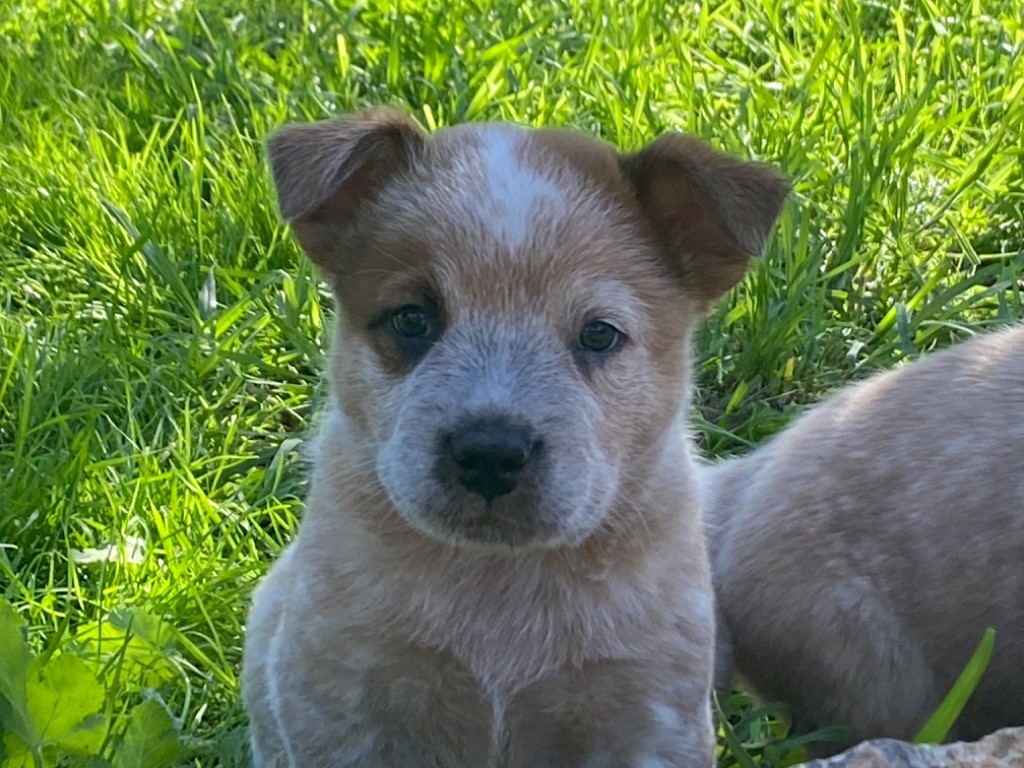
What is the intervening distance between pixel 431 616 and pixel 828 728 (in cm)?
94

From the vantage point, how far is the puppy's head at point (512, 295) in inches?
104

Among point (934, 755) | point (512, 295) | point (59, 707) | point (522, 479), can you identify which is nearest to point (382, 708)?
point (522, 479)

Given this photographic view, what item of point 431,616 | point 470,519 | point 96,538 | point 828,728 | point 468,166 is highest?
point 468,166

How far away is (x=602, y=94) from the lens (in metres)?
4.93

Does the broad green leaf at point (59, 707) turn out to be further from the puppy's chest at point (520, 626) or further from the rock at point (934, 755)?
the rock at point (934, 755)

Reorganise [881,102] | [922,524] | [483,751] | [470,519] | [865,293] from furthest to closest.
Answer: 1. [881,102]
2. [865,293]
3. [922,524]
4. [483,751]
5. [470,519]

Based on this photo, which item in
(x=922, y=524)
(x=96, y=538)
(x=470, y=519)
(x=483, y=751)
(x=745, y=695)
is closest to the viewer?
(x=470, y=519)

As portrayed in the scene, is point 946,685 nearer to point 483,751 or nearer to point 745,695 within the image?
point 745,695

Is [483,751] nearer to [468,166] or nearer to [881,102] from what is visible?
[468,166]

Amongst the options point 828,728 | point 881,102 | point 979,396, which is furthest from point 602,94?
point 828,728

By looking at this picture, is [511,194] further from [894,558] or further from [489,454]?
[894,558]

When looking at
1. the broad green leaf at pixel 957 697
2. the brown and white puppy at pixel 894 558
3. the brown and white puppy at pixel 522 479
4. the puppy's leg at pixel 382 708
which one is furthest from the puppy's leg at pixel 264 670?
the broad green leaf at pixel 957 697

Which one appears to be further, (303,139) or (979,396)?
(979,396)

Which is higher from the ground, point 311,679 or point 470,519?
point 470,519
